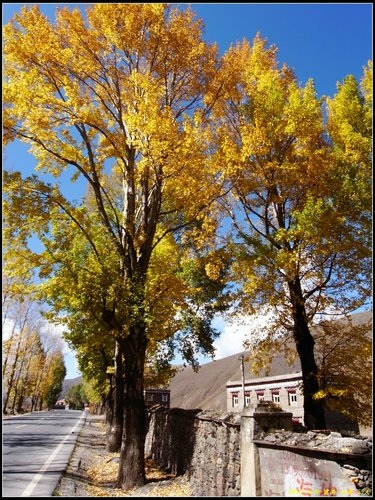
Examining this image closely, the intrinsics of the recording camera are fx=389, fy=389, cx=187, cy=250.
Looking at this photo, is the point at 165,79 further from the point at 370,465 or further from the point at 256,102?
the point at 370,465

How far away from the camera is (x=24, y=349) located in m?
47.3

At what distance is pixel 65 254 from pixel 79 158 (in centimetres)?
292

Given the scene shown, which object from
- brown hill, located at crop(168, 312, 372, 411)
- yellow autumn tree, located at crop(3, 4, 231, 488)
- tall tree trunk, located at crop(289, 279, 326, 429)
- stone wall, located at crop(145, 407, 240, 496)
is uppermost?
yellow autumn tree, located at crop(3, 4, 231, 488)

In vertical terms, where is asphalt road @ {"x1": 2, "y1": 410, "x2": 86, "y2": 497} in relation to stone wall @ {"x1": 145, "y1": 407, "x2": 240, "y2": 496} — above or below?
below

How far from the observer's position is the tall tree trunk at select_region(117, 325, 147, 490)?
1045cm

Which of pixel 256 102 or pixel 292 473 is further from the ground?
pixel 256 102

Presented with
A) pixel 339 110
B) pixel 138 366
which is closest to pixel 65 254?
pixel 138 366

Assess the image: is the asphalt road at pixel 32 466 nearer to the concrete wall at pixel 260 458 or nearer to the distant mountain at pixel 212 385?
the concrete wall at pixel 260 458

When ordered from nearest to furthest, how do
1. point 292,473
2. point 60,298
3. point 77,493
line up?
point 292,473, point 77,493, point 60,298

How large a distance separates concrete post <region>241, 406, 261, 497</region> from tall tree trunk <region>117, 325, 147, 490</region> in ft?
12.9

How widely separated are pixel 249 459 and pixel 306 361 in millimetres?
5734

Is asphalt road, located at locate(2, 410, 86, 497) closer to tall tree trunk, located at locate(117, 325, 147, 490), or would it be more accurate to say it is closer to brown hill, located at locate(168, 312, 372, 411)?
tall tree trunk, located at locate(117, 325, 147, 490)

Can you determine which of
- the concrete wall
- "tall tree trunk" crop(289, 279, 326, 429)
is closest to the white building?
"tall tree trunk" crop(289, 279, 326, 429)

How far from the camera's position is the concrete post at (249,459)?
709 centimetres
